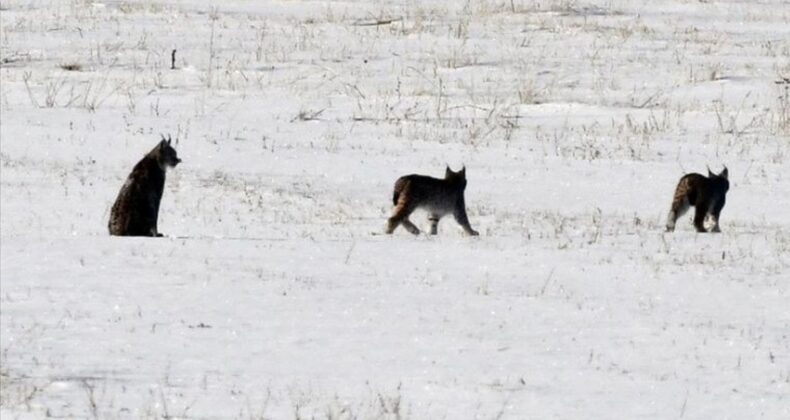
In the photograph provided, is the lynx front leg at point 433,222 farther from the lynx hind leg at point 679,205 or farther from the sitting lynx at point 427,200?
the lynx hind leg at point 679,205

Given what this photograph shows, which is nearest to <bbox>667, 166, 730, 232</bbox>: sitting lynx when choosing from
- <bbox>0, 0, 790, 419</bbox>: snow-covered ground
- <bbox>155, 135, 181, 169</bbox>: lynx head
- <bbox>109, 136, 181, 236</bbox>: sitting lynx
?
<bbox>0, 0, 790, 419</bbox>: snow-covered ground

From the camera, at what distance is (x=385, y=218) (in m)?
15.0

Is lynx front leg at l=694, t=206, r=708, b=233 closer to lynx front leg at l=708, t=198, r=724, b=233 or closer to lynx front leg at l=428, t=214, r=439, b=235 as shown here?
lynx front leg at l=708, t=198, r=724, b=233

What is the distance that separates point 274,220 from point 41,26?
17270 mm

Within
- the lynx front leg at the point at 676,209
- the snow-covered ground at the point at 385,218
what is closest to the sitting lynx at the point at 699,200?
the lynx front leg at the point at 676,209

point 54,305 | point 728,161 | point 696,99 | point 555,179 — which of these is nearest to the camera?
point 54,305

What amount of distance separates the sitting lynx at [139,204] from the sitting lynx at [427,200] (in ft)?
6.36

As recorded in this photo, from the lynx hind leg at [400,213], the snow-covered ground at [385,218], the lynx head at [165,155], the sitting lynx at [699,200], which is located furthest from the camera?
the sitting lynx at [699,200]

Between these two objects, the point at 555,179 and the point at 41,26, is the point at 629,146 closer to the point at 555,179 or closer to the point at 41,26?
the point at 555,179

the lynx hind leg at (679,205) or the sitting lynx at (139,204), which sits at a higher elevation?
the lynx hind leg at (679,205)

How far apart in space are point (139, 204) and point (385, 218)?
10.2 feet

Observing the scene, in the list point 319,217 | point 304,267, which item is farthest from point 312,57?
point 304,267

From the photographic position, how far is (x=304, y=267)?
11.1m

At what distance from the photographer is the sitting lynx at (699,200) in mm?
14094
